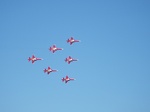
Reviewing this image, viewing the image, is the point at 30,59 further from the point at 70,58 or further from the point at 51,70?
the point at 70,58

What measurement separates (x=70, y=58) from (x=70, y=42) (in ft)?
20.0

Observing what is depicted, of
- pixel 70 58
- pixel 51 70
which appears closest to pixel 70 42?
pixel 70 58

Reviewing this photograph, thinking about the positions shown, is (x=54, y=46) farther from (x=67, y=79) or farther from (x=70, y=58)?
(x=67, y=79)

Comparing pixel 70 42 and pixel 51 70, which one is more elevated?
pixel 70 42

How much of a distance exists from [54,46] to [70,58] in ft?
25.5

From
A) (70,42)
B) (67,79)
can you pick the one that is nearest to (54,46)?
(70,42)

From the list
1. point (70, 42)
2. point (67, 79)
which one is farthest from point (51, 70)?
point (70, 42)

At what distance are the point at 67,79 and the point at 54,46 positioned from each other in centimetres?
1370

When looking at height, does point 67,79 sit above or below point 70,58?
below

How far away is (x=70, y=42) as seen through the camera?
8794cm

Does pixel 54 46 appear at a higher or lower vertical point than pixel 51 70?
higher

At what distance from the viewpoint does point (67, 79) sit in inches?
3524

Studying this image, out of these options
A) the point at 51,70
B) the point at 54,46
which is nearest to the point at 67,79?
the point at 51,70

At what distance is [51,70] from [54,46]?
9.41 m
